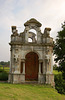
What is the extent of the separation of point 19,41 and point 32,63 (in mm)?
4024

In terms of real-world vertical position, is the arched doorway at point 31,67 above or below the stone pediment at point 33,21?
below

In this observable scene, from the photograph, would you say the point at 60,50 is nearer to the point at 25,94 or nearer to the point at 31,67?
the point at 31,67

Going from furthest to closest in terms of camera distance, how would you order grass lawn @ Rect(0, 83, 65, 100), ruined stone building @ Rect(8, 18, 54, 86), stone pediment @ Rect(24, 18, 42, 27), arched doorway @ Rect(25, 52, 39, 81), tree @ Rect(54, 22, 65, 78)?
tree @ Rect(54, 22, 65, 78) < arched doorway @ Rect(25, 52, 39, 81) < stone pediment @ Rect(24, 18, 42, 27) < ruined stone building @ Rect(8, 18, 54, 86) < grass lawn @ Rect(0, 83, 65, 100)

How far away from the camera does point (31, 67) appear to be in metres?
17.2

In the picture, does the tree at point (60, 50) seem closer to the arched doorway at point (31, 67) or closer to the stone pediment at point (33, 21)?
the arched doorway at point (31, 67)

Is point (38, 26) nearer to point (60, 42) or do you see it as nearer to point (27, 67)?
point (27, 67)

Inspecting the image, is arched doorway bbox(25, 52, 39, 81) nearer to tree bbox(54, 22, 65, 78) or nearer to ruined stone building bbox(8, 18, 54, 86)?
ruined stone building bbox(8, 18, 54, 86)

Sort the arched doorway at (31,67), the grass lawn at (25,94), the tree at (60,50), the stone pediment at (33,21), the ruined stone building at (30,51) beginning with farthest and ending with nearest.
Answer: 1. the tree at (60,50)
2. the arched doorway at (31,67)
3. the stone pediment at (33,21)
4. the ruined stone building at (30,51)
5. the grass lawn at (25,94)

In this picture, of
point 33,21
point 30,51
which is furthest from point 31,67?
point 33,21

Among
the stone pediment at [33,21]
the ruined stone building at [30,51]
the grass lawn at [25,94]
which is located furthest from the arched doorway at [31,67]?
the stone pediment at [33,21]

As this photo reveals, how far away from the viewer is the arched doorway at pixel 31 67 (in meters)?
17.1

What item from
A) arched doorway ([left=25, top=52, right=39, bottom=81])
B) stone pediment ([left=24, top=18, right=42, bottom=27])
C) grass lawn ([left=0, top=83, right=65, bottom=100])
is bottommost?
grass lawn ([left=0, top=83, right=65, bottom=100])

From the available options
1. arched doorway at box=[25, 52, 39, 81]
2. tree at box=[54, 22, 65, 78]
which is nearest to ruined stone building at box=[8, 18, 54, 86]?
arched doorway at box=[25, 52, 39, 81]

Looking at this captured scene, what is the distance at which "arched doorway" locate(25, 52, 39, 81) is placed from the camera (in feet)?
56.0
